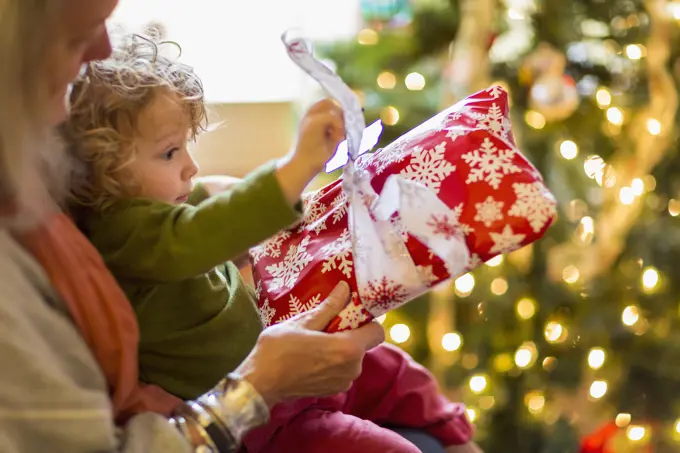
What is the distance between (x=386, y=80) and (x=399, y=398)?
1061mm

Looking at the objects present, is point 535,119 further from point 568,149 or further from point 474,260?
point 474,260

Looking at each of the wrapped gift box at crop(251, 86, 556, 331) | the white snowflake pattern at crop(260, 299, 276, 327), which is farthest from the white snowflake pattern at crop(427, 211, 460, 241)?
the white snowflake pattern at crop(260, 299, 276, 327)

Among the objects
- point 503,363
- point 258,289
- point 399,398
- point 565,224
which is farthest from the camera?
point 503,363

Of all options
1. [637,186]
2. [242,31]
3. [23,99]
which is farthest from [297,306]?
[242,31]

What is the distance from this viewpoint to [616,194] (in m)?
1.92

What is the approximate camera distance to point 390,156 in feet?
3.09

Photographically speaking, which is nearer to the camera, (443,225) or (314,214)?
(443,225)

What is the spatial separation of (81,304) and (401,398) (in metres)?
0.52

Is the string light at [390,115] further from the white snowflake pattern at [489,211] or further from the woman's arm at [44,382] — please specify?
the woman's arm at [44,382]

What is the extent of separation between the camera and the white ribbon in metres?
0.82

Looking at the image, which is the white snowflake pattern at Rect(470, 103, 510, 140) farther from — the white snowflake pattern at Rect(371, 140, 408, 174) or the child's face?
the child's face

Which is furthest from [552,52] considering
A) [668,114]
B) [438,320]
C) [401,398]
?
[401,398]

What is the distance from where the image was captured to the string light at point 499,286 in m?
1.91

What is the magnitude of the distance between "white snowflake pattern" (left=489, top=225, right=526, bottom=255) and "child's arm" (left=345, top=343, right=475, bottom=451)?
0.35 metres
